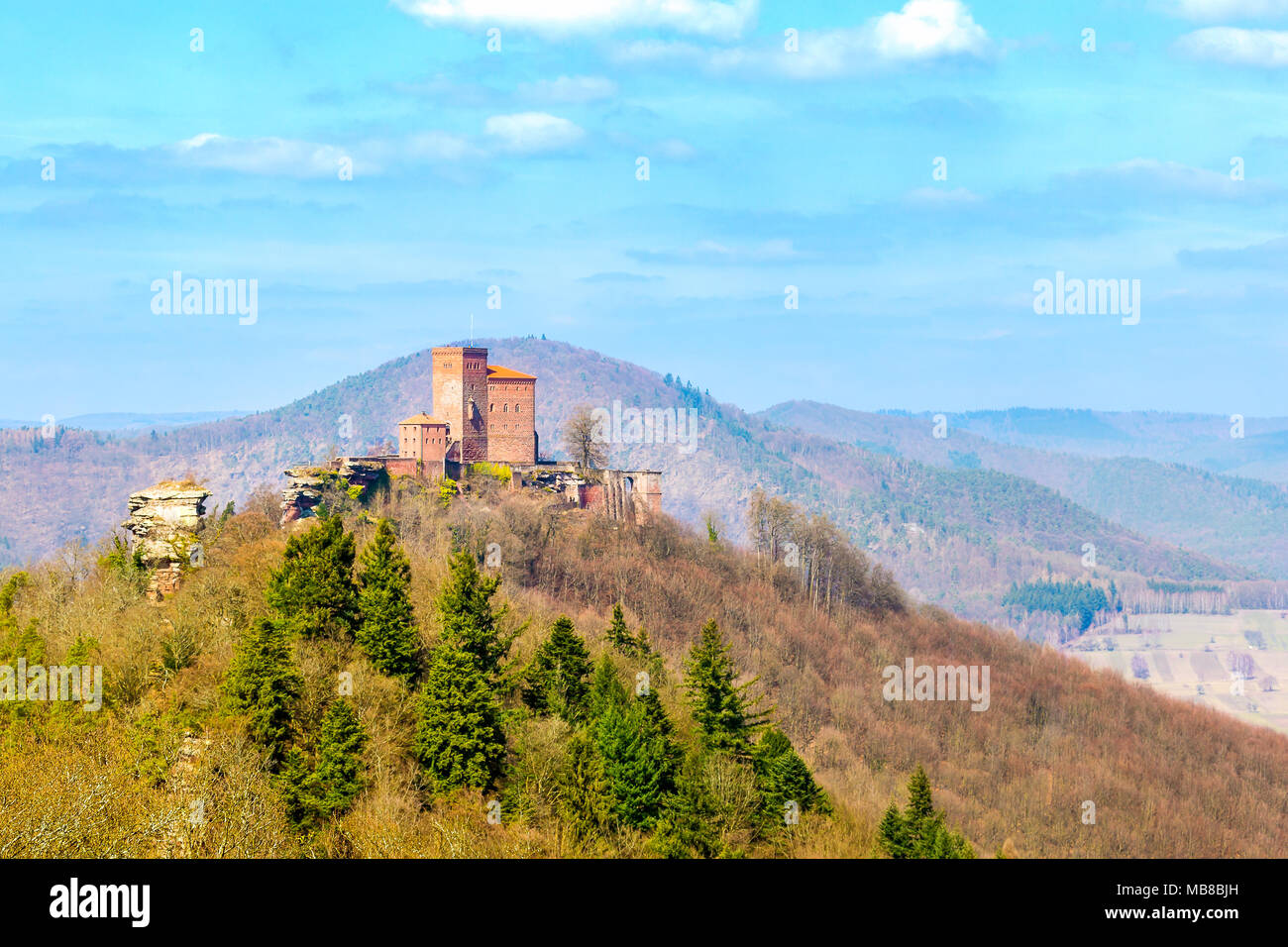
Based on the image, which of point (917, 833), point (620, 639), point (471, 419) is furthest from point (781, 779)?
point (471, 419)

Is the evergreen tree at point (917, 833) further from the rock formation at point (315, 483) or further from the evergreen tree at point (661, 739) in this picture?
the rock formation at point (315, 483)

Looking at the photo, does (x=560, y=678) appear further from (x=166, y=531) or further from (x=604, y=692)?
(x=166, y=531)

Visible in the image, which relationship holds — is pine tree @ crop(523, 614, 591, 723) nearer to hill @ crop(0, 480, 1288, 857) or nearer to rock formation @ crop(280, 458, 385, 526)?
hill @ crop(0, 480, 1288, 857)

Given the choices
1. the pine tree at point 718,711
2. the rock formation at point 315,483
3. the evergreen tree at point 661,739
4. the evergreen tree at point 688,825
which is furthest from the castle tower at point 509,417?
the evergreen tree at point 688,825

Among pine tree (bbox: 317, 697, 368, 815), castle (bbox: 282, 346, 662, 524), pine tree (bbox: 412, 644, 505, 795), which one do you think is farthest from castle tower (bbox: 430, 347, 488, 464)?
pine tree (bbox: 317, 697, 368, 815)

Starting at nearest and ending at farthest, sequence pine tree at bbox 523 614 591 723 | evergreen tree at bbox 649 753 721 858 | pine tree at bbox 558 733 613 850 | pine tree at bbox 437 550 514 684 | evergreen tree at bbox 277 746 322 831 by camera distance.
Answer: evergreen tree at bbox 277 746 322 831 < evergreen tree at bbox 649 753 721 858 < pine tree at bbox 558 733 613 850 < pine tree at bbox 437 550 514 684 < pine tree at bbox 523 614 591 723

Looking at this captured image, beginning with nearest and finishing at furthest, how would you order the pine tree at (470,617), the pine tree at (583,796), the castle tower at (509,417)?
the pine tree at (583,796), the pine tree at (470,617), the castle tower at (509,417)
